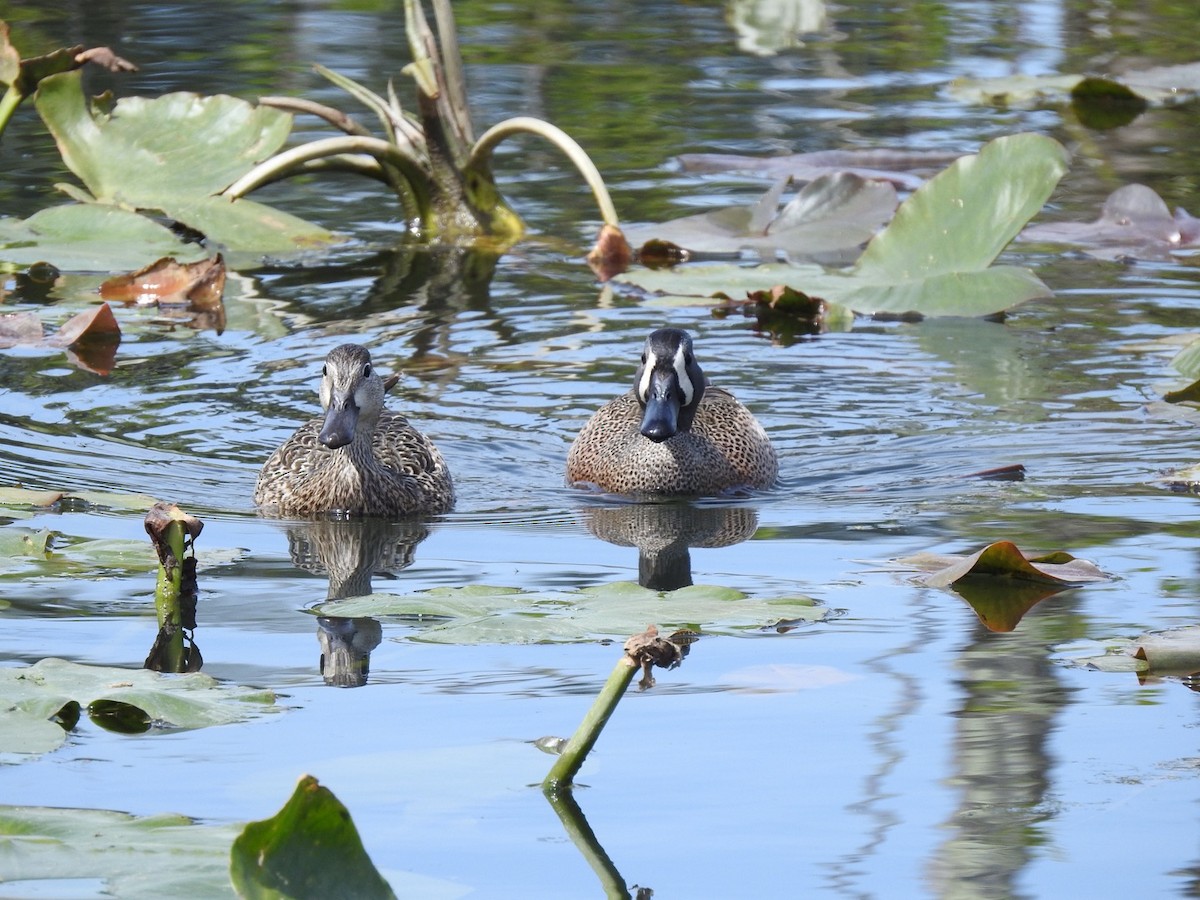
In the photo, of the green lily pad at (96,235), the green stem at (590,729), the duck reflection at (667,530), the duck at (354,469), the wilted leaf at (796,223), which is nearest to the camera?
the green stem at (590,729)

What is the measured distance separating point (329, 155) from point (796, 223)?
298 cm

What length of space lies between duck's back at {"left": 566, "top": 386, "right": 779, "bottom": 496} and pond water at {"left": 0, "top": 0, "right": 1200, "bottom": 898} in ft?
0.80

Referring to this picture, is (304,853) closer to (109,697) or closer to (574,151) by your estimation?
(109,697)

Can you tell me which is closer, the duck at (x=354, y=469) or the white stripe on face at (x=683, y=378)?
the duck at (x=354, y=469)

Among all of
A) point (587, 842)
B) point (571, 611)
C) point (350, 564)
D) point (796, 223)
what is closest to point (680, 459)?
point (350, 564)

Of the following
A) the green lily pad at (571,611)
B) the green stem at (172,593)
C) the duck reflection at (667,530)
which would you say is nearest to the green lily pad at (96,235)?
the duck reflection at (667,530)

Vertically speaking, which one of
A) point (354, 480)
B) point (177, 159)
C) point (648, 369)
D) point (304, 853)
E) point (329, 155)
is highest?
point (304, 853)

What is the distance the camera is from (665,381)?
9477mm

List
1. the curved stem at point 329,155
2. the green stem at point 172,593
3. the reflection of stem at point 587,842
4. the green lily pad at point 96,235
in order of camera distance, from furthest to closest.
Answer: the curved stem at point 329,155
the green lily pad at point 96,235
the green stem at point 172,593
the reflection of stem at point 587,842

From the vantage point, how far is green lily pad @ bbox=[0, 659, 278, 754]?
17.8 feet

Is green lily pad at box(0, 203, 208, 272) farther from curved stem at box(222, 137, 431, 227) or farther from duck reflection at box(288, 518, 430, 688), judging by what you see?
duck reflection at box(288, 518, 430, 688)

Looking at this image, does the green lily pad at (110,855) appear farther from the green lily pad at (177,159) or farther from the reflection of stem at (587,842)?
the green lily pad at (177,159)

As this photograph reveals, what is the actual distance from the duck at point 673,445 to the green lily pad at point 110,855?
506cm

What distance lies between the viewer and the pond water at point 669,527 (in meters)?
5.03
